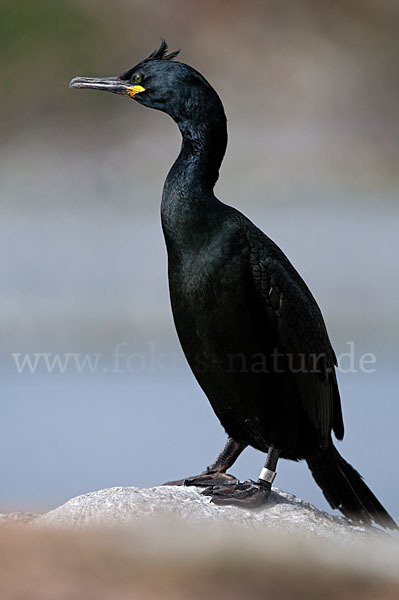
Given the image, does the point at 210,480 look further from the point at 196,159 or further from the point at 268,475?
the point at 196,159

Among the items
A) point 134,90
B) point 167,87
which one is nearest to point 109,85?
point 134,90

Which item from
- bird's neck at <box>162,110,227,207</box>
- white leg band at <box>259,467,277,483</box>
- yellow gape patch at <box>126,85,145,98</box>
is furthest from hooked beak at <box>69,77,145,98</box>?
white leg band at <box>259,467,277,483</box>

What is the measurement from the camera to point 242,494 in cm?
438

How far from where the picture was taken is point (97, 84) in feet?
15.5

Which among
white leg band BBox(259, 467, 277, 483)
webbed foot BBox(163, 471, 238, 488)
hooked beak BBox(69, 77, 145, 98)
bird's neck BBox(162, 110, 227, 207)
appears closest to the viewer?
bird's neck BBox(162, 110, 227, 207)

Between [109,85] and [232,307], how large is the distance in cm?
145

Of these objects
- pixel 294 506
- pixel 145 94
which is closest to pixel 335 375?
pixel 294 506

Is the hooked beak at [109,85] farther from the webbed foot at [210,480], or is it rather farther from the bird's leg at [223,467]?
the webbed foot at [210,480]

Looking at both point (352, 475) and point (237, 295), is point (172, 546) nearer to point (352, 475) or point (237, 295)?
point (237, 295)

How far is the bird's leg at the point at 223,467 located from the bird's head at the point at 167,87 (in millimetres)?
1814

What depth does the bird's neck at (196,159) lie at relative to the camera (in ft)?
14.1

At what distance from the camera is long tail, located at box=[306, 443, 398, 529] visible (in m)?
4.67

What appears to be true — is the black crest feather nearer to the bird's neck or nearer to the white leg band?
the bird's neck

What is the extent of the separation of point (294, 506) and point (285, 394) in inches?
24.1
